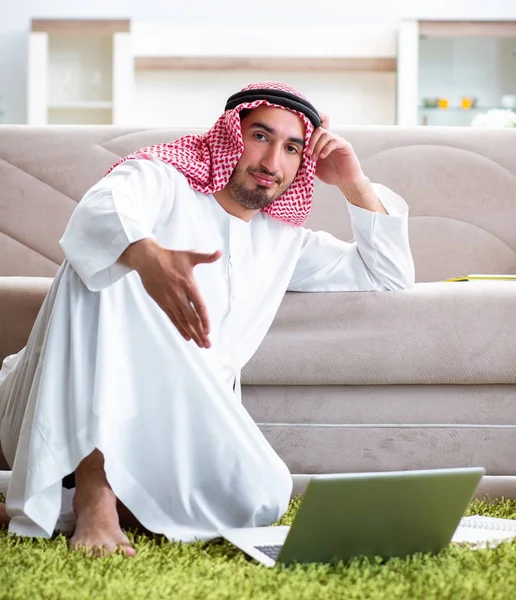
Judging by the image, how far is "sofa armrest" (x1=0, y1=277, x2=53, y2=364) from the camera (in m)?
1.83

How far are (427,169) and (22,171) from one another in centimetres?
120

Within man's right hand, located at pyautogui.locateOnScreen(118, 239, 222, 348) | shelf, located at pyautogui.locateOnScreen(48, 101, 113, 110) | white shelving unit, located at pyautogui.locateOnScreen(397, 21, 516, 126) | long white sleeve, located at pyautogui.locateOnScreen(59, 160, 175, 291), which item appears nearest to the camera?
man's right hand, located at pyautogui.locateOnScreen(118, 239, 222, 348)

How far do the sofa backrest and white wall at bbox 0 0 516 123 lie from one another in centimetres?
352

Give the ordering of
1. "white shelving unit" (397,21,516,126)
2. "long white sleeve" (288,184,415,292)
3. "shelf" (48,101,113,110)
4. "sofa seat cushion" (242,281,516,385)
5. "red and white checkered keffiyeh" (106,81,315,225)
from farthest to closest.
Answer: "shelf" (48,101,113,110), "white shelving unit" (397,21,516,126), "long white sleeve" (288,184,415,292), "sofa seat cushion" (242,281,516,385), "red and white checkered keffiyeh" (106,81,315,225)

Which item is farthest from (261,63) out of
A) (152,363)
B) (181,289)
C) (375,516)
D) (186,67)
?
(375,516)

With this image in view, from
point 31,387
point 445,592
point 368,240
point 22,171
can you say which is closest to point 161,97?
point 22,171

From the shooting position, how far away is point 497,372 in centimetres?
178

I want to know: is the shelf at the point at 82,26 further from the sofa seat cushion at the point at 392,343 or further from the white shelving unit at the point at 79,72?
the sofa seat cushion at the point at 392,343

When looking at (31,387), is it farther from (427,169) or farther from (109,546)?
(427,169)

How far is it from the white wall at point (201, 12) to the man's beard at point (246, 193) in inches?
176

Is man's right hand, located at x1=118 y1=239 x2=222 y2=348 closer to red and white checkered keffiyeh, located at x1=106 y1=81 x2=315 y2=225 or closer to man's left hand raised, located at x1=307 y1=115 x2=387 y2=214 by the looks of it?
red and white checkered keffiyeh, located at x1=106 y1=81 x2=315 y2=225

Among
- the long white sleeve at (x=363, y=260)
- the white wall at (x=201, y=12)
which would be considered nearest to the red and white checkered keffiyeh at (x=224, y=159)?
the long white sleeve at (x=363, y=260)

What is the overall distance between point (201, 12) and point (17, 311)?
14.7ft

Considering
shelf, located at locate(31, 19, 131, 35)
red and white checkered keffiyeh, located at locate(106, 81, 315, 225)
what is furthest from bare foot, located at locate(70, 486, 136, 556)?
shelf, located at locate(31, 19, 131, 35)
